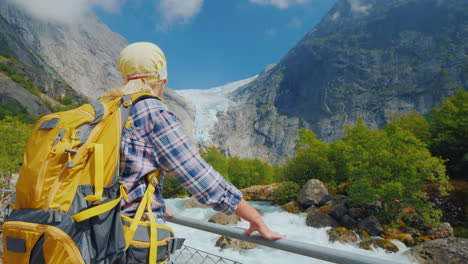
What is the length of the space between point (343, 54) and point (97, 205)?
12771 centimetres

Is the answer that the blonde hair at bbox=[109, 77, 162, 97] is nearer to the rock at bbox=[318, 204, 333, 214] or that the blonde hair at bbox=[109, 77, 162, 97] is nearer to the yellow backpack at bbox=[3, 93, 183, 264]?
the yellow backpack at bbox=[3, 93, 183, 264]

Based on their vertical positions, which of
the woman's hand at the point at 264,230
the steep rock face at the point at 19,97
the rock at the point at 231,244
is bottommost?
the rock at the point at 231,244

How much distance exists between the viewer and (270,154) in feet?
388

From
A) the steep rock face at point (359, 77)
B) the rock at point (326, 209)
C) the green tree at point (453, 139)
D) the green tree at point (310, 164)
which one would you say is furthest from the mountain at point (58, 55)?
the green tree at point (453, 139)

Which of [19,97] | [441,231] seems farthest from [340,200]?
[19,97]

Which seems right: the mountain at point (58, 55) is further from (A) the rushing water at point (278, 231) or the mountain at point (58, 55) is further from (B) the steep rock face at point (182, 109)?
(A) the rushing water at point (278, 231)

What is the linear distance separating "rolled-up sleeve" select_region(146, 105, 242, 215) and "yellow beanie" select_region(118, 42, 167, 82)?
Answer: 33 cm

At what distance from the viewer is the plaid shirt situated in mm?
1401

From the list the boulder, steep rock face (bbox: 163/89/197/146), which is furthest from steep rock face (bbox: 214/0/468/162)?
the boulder

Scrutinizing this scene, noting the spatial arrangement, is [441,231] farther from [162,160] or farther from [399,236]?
[162,160]

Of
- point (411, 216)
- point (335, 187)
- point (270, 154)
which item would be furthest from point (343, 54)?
point (411, 216)

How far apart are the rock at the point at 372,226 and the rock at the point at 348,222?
2.35 feet

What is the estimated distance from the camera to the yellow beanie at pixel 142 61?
162 centimetres

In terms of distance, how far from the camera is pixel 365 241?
49.1ft
